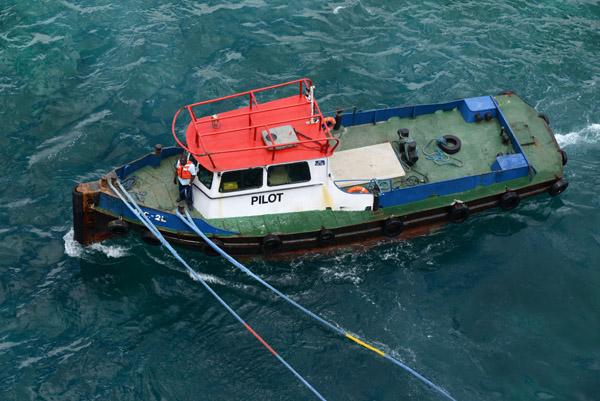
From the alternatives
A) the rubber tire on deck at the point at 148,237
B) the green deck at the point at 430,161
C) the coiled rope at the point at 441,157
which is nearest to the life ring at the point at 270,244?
the green deck at the point at 430,161

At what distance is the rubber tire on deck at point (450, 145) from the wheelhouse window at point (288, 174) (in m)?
4.95

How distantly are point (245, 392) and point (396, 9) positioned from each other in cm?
1875

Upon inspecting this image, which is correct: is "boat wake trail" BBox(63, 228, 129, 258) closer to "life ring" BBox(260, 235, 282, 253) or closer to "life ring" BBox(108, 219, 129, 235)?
"life ring" BBox(108, 219, 129, 235)

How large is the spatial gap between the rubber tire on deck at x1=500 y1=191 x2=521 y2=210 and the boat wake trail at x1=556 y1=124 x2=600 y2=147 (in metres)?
4.67

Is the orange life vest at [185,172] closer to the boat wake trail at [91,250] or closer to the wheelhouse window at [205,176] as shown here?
the wheelhouse window at [205,176]

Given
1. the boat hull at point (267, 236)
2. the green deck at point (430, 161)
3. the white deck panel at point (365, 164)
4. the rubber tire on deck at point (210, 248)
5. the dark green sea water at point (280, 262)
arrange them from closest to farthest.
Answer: the dark green sea water at point (280, 262), the boat hull at point (267, 236), the rubber tire on deck at point (210, 248), the green deck at point (430, 161), the white deck panel at point (365, 164)

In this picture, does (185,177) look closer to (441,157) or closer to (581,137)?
(441,157)

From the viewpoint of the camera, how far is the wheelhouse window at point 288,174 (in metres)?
17.2

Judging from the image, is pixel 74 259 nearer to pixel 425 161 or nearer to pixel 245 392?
pixel 245 392

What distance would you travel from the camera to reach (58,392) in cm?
1549

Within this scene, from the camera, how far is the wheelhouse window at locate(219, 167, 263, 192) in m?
16.9

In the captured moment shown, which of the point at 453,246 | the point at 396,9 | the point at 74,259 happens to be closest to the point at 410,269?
the point at 453,246

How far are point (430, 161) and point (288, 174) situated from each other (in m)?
5.00

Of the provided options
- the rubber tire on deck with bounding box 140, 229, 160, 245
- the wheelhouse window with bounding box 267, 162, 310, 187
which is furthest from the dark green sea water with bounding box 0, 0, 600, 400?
the wheelhouse window with bounding box 267, 162, 310, 187
